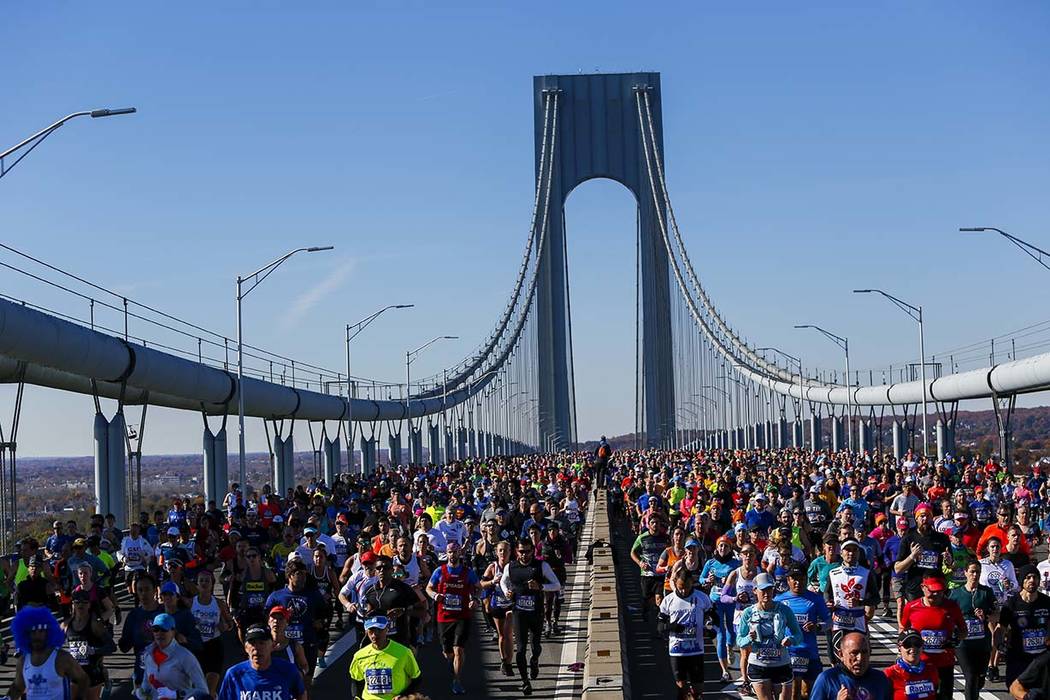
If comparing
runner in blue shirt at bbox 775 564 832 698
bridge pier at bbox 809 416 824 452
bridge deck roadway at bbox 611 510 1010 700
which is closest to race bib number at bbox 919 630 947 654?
runner in blue shirt at bbox 775 564 832 698

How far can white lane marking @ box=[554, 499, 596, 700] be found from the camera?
14463mm

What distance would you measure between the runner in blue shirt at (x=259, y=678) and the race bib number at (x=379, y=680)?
2.14 ft

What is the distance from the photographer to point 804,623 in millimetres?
12070

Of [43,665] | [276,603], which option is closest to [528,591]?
[276,603]

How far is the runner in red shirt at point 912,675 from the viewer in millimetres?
9039

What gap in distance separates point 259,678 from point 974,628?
20.5 feet

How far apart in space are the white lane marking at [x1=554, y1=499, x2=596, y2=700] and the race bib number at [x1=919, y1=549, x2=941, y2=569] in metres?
3.49

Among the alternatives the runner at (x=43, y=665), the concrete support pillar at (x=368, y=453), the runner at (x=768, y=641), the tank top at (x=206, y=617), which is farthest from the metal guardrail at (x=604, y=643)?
the concrete support pillar at (x=368, y=453)

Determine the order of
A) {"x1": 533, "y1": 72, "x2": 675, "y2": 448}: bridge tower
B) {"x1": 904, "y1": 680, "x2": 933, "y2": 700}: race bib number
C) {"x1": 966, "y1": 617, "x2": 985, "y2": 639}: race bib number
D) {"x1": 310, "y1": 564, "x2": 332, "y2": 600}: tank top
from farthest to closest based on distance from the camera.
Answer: {"x1": 533, "y1": 72, "x2": 675, "y2": 448}: bridge tower < {"x1": 310, "y1": 564, "x2": 332, "y2": 600}: tank top < {"x1": 966, "y1": 617, "x2": 985, "y2": 639}: race bib number < {"x1": 904, "y1": 680, "x2": 933, "y2": 700}: race bib number

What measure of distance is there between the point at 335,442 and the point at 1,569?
143 ft

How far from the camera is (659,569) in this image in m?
16.6

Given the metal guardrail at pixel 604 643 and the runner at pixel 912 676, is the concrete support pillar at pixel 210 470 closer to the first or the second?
the metal guardrail at pixel 604 643

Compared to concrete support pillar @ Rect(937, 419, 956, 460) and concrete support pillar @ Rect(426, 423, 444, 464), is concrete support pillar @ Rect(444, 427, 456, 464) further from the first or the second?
concrete support pillar @ Rect(937, 419, 956, 460)

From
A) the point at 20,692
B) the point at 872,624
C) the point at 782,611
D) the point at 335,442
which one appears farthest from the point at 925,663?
the point at 335,442
